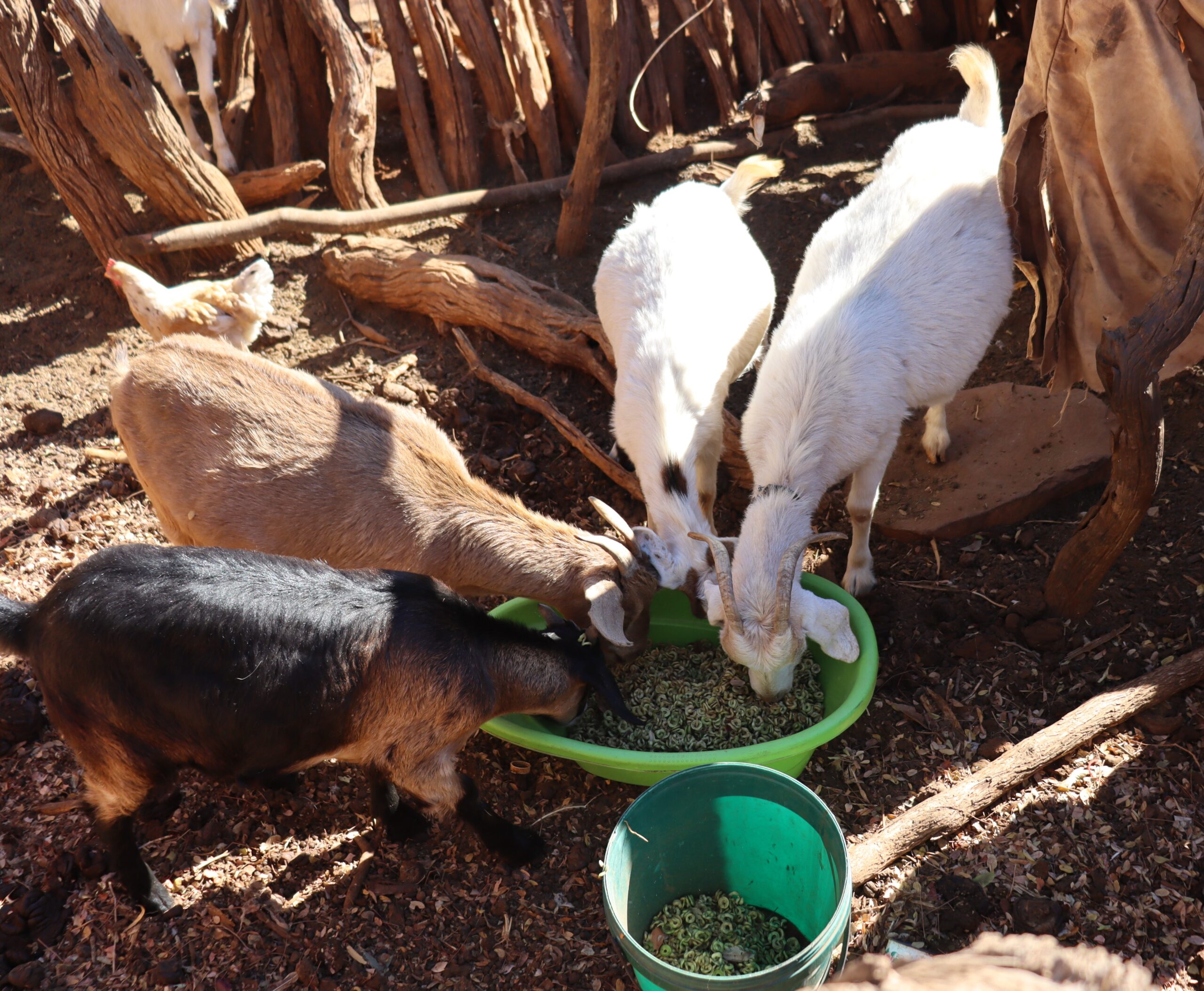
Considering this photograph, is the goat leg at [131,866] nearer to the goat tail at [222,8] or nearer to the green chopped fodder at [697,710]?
the green chopped fodder at [697,710]

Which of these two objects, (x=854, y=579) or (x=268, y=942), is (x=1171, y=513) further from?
(x=268, y=942)

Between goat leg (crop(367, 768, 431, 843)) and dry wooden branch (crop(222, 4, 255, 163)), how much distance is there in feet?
22.3

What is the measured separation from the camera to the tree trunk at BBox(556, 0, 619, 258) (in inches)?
231

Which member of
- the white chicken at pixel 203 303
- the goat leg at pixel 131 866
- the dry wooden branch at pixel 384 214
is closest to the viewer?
the goat leg at pixel 131 866

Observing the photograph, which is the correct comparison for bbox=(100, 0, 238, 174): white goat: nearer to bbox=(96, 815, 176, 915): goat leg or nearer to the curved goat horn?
bbox=(96, 815, 176, 915): goat leg

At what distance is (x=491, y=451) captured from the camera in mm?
6098

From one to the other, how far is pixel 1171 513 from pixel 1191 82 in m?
2.14

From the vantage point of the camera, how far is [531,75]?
24.3ft

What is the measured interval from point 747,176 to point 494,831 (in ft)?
13.7

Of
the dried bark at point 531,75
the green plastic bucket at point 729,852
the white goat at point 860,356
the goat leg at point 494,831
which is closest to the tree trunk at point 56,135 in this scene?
the dried bark at point 531,75

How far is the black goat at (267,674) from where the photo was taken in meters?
3.37

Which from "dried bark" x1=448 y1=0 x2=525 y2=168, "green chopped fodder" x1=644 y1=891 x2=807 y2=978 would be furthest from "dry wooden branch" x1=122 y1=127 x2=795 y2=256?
"green chopped fodder" x1=644 y1=891 x2=807 y2=978

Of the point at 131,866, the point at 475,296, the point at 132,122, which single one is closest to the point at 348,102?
the point at 132,122

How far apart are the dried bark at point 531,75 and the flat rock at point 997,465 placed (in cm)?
400
